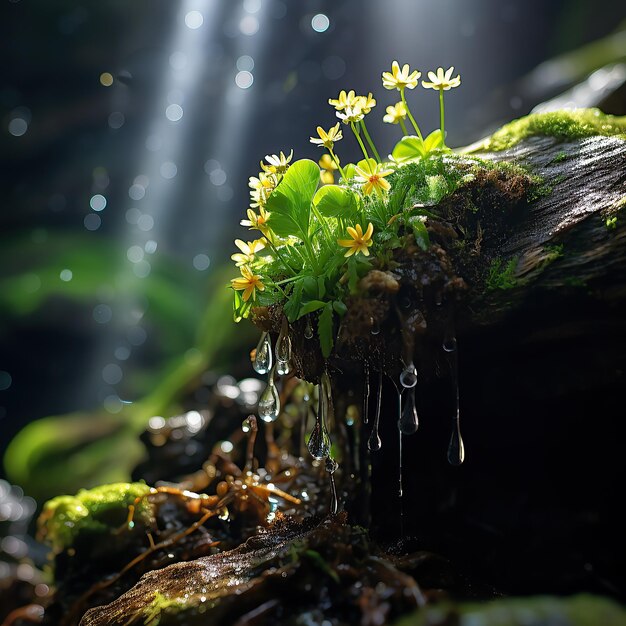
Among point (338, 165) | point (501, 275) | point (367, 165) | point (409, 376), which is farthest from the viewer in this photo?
point (338, 165)

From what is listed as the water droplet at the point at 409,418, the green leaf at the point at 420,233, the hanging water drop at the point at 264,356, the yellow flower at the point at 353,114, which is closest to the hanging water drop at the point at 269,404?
the hanging water drop at the point at 264,356

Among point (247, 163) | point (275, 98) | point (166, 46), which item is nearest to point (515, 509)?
point (275, 98)

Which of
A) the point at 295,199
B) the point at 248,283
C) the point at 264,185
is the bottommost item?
the point at 248,283

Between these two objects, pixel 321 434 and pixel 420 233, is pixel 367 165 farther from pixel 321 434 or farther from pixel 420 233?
pixel 321 434

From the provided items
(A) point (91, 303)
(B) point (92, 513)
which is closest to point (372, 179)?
(B) point (92, 513)

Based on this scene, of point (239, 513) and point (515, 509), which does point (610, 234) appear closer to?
point (515, 509)

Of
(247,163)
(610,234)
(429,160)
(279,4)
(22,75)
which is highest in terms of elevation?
(22,75)

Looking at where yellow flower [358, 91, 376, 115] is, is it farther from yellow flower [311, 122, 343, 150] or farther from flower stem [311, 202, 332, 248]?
flower stem [311, 202, 332, 248]
